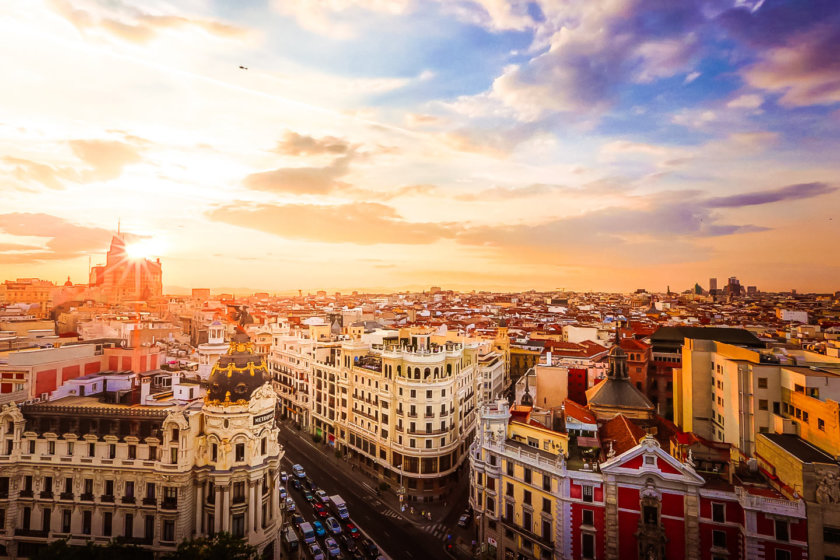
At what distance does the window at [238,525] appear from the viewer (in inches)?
1640

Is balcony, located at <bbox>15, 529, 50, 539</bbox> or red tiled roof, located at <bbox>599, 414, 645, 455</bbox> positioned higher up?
red tiled roof, located at <bbox>599, 414, 645, 455</bbox>

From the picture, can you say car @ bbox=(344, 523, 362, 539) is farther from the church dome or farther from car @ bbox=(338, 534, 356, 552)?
the church dome

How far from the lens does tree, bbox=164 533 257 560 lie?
33.2m

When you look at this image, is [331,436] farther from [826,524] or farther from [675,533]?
[826,524]

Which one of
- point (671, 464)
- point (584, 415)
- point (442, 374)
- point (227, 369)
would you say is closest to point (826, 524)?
point (671, 464)

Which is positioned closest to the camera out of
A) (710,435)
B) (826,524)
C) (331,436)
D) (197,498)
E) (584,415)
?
(826,524)

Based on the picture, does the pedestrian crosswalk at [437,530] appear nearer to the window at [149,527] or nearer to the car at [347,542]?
the car at [347,542]

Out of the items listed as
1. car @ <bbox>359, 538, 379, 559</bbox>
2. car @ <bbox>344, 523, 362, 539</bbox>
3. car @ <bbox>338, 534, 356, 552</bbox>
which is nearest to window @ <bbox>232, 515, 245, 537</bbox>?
car @ <bbox>338, 534, 356, 552</bbox>

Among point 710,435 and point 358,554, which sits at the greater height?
point 710,435

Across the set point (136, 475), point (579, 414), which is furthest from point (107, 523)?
point (579, 414)

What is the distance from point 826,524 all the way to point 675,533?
33.3ft

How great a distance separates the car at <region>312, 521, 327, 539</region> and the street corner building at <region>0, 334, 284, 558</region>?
10.8 metres

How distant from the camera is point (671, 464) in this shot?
38.8 metres

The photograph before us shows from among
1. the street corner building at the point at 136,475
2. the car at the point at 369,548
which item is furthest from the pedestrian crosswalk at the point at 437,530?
the street corner building at the point at 136,475
